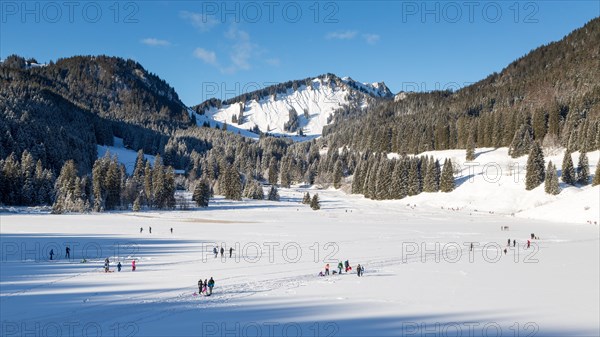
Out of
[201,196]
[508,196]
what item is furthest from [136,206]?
[508,196]

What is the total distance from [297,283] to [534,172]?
7586cm

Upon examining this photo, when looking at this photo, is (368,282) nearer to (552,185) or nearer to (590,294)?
(590,294)

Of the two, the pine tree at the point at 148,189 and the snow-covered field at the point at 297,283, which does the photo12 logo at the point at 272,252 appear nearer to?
the snow-covered field at the point at 297,283

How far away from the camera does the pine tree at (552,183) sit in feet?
250

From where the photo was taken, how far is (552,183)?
3019 inches

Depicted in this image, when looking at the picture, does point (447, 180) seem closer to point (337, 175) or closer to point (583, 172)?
point (583, 172)

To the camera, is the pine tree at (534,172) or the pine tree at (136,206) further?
the pine tree at (534,172)

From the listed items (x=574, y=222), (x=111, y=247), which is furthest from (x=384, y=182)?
(x=111, y=247)

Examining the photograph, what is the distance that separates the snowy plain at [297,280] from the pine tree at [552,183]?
682 inches

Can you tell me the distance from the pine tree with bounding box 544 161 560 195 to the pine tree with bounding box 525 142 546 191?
4.04m

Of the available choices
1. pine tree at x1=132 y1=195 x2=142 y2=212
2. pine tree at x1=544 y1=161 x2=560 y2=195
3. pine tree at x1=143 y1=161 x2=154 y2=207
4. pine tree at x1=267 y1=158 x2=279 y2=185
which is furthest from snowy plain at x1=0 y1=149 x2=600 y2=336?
pine tree at x1=267 y1=158 x2=279 y2=185

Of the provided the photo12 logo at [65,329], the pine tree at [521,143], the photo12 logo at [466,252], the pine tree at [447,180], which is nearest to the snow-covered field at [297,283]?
the photo12 logo at [65,329]

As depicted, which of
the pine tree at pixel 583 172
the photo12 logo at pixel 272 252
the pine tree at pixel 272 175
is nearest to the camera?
the photo12 logo at pixel 272 252

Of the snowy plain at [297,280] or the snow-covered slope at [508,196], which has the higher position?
the snow-covered slope at [508,196]
